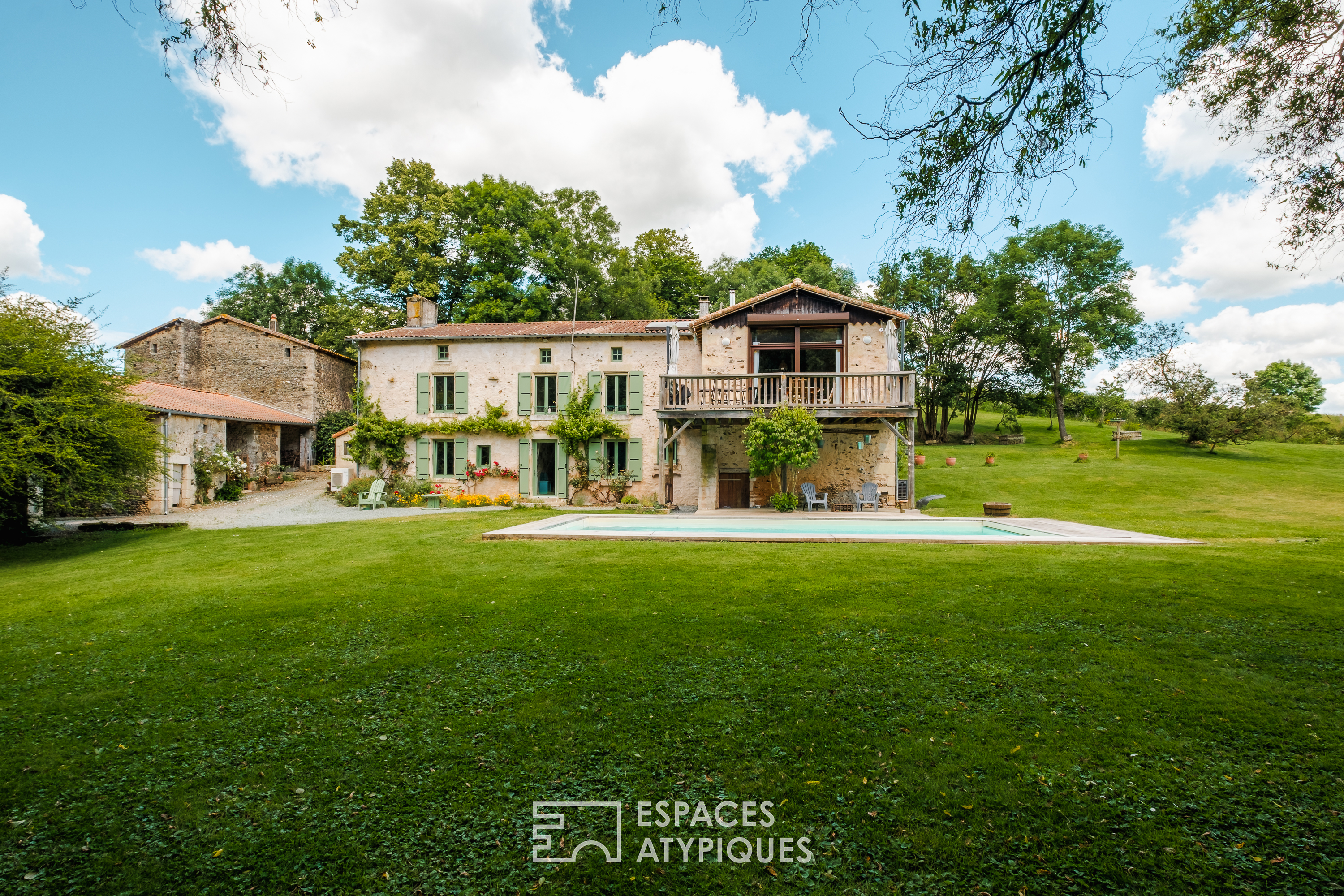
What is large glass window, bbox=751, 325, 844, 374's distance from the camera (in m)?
15.8

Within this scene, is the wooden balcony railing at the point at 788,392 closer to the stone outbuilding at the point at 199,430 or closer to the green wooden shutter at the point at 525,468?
the green wooden shutter at the point at 525,468

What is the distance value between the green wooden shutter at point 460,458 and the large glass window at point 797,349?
9.69 meters

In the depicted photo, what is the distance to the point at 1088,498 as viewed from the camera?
16.9 meters

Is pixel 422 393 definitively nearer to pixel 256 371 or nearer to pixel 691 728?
pixel 256 371

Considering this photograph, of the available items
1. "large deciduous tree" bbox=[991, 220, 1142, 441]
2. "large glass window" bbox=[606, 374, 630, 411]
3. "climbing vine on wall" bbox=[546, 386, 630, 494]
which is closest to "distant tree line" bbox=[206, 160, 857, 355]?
"large deciduous tree" bbox=[991, 220, 1142, 441]

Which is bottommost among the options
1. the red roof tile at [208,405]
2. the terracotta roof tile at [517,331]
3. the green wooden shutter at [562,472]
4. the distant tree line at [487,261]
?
the green wooden shutter at [562,472]

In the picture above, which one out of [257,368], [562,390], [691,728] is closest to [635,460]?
[562,390]

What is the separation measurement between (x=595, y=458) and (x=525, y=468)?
239 centimetres

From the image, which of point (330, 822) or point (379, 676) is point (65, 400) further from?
point (330, 822)

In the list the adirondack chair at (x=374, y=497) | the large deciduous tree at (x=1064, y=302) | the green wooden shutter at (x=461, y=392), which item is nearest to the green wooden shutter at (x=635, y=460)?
the green wooden shutter at (x=461, y=392)

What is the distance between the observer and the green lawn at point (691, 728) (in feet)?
6.72

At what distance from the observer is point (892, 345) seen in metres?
15.7

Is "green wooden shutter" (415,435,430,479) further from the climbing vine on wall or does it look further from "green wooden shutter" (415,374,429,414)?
the climbing vine on wall

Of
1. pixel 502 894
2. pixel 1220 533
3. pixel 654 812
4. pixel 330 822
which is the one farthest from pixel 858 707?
pixel 1220 533
